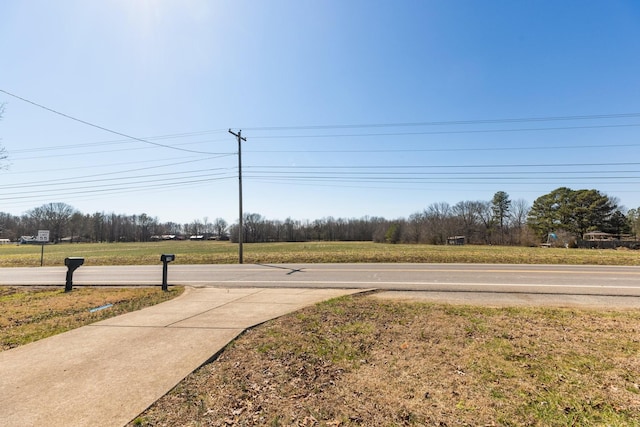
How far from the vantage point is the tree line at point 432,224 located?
5256cm

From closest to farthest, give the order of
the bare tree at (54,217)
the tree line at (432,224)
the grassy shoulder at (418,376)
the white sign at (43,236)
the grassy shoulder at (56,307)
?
the grassy shoulder at (418,376) < the grassy shoulder at (56,307) < the white sign at (43,236) < the tree line at (432,224) < the bare tree at (54,217)

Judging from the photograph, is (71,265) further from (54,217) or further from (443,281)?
(54,217)

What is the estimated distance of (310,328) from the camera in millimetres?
4949

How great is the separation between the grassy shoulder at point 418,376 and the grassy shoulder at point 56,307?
361 centimetres

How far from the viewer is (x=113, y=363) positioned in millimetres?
3602

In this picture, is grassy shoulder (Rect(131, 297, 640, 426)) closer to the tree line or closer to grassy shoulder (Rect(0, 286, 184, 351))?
grassy shoulder (Rect(0, 286, 184, 351))

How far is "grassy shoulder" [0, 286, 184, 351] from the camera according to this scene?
16.8 ft

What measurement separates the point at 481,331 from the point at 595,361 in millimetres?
1379

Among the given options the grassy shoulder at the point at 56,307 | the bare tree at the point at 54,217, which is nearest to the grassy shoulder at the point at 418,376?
the grassy shoulder at the point at 56,307

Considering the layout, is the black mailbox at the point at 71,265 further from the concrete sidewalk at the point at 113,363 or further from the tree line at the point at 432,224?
the tree line at the point at 432,224

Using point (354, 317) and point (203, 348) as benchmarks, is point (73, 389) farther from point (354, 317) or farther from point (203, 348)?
point (354, 317)

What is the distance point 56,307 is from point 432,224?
63888 millimetres

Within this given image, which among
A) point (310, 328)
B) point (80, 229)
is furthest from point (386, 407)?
point (80, 229)

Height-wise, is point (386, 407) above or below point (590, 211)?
below
